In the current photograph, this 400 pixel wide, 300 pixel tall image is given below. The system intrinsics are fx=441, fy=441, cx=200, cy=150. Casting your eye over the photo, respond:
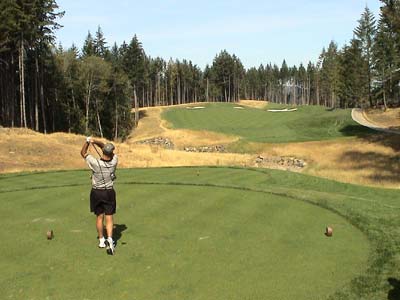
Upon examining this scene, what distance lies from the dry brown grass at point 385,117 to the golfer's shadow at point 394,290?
53683 millimetres

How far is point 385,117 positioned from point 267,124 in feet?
62.9

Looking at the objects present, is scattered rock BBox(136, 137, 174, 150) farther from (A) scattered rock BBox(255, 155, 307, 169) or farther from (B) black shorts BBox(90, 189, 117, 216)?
(B) black shorts BBox(90, 189, 117, 216)

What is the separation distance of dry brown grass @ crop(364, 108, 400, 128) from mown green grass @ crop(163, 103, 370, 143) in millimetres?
3375

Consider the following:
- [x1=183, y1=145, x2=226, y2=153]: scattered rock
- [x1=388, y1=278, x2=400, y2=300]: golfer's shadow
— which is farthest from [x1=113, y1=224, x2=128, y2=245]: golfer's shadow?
[x1=183, y1=145, x2=226, y2=153]: scattered rock

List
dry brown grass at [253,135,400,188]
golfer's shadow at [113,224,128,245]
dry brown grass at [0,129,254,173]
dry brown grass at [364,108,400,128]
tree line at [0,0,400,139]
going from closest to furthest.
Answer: golfer's shadow at [113,224,128,245] → dry brown grass at [253,135,400,188] → dry brown grass at [0,129,254,173] → tree line at [0,0,400,139] → dry brown grass at [364,108,400,128]

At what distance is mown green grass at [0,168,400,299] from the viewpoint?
7152 mm

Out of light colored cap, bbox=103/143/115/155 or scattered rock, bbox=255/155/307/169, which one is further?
scattered rock, bbox=255/155/307/169

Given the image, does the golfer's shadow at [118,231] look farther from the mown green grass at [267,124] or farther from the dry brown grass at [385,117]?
the dry brown grass at [385,117]

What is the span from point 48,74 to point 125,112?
1746 cm

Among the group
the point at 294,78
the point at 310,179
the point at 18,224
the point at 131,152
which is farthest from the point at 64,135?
the point at 294,78

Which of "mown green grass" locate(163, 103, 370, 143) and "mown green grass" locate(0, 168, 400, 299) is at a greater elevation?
"mown green grass" locate(163, 103, 370, 143)

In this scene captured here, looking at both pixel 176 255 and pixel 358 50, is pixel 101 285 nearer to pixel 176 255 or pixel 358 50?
pixel 176 255

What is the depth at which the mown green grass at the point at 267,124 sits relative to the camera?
190 ft

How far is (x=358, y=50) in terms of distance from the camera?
80625 millimetres
